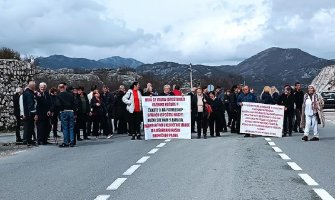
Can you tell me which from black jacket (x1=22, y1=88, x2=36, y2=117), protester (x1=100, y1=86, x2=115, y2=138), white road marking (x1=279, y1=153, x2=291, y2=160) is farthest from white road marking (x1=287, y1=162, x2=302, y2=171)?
protester (x1=100, y1=86, x2=115, y2=138)

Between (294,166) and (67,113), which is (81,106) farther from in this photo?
(294,166)

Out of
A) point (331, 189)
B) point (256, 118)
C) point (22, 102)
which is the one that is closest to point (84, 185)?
point (331, 189)

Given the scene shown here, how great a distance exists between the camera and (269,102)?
2223 cm

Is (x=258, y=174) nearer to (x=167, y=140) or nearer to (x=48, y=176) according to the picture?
(x=48, y=176)

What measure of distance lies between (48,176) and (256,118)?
11493mm

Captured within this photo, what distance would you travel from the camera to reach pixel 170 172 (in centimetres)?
1132

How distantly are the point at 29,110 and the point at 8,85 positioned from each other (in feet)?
35.9

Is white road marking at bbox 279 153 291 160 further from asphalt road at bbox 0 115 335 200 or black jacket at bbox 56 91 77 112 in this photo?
black jacket at bbox 56 91 77 112

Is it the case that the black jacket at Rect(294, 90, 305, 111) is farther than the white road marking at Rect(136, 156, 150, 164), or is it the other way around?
the black jacket at Rect(294, 90, 305, 111)

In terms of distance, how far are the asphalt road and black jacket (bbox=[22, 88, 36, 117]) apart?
52.4 inches

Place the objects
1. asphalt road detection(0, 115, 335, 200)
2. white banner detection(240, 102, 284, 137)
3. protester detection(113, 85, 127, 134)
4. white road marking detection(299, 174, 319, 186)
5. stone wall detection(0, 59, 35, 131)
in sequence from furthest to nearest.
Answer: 1. stone wall detection(0, 59, 35, 131)
2. protester detection(113, 85, 127, 134)
3. white banner detection(240, 102, 284, 137)
4. white road marking detection(299, 174, 319, 186)
5. asphalt road detection(0, 115, 335, 200)

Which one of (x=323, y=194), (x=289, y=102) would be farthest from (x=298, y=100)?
(x=323, y=194)

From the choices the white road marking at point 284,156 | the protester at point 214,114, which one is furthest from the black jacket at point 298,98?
the white road marking at point 284,156

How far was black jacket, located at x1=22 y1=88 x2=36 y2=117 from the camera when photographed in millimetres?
18055
